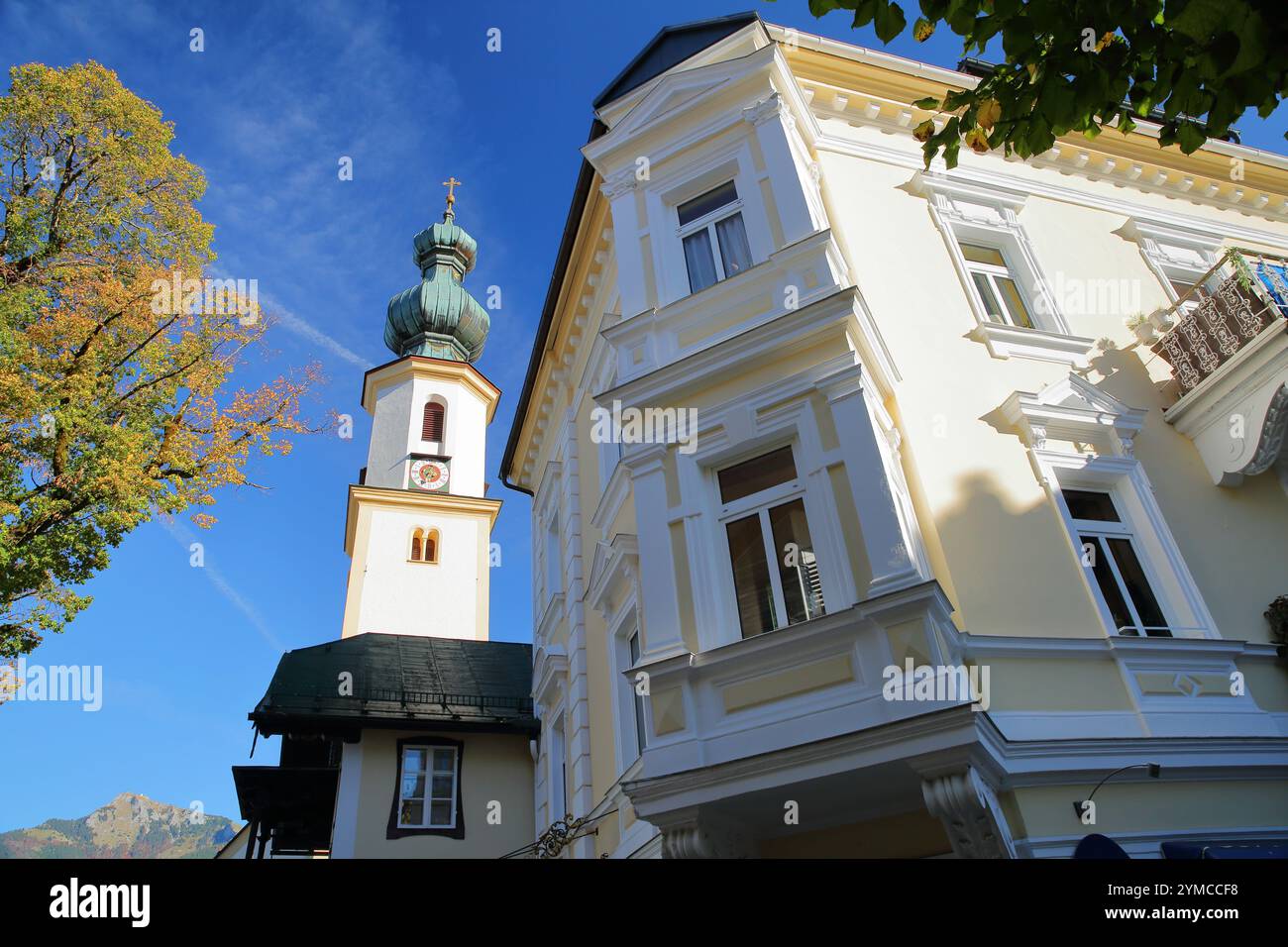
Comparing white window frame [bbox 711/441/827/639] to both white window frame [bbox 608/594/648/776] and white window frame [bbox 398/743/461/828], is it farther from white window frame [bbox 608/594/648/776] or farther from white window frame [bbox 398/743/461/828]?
white window frame [bbox 398/743/461/828]

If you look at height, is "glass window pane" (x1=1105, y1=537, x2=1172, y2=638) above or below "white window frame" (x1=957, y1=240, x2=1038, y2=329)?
below

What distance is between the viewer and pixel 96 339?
522 inches

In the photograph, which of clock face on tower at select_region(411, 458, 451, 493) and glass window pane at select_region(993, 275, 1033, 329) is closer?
glass window pane at select_region(993, 275, 1033, 329)

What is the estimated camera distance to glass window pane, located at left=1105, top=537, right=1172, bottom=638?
30.2 ft

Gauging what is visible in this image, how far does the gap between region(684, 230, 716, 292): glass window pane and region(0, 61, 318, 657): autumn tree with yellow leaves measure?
25.7 ft

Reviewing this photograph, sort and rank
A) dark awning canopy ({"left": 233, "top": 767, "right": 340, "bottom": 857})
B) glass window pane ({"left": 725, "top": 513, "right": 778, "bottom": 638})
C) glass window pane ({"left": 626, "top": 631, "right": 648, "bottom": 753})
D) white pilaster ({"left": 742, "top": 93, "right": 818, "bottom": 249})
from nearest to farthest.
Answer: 1. glass window pane ({"left": 725, "top": 513, "right": 778, "bottom": 638})
2. white pilaster ({"left": 742, "top": 93, "right": 818, "bottom": 249})
3. glass window pane ({"left": 626, "top": 631, "right": 648, "bottom": 753})
4. dark awning canopy ({"left": 233, "top": 767, "right": 340, "bottom": 857})

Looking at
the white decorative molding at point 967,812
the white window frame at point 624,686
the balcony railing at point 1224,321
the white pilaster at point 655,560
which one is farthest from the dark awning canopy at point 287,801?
the balcony railing at point 1224,321

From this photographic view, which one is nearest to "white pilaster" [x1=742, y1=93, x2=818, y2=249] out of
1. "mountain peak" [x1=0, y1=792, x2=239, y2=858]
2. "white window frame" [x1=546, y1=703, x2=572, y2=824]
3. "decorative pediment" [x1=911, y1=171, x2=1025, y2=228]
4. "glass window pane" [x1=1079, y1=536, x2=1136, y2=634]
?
"decorative pediment" [x1=911, y1=171, x2=1025, y2=228]

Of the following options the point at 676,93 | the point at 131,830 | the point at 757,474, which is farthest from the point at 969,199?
the point at 131,830

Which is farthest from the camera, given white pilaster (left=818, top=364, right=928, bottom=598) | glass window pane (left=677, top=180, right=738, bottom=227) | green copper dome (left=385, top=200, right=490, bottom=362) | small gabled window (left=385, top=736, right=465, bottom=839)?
green copper dome (left=385, top=200, right=490, bottom=362)

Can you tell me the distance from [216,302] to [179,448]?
9.26ft

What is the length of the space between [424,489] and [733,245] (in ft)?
67.6

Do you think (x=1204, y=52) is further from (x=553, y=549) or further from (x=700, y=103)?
(x=553, y=549)

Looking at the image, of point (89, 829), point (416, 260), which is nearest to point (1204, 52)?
point (416, 260)
